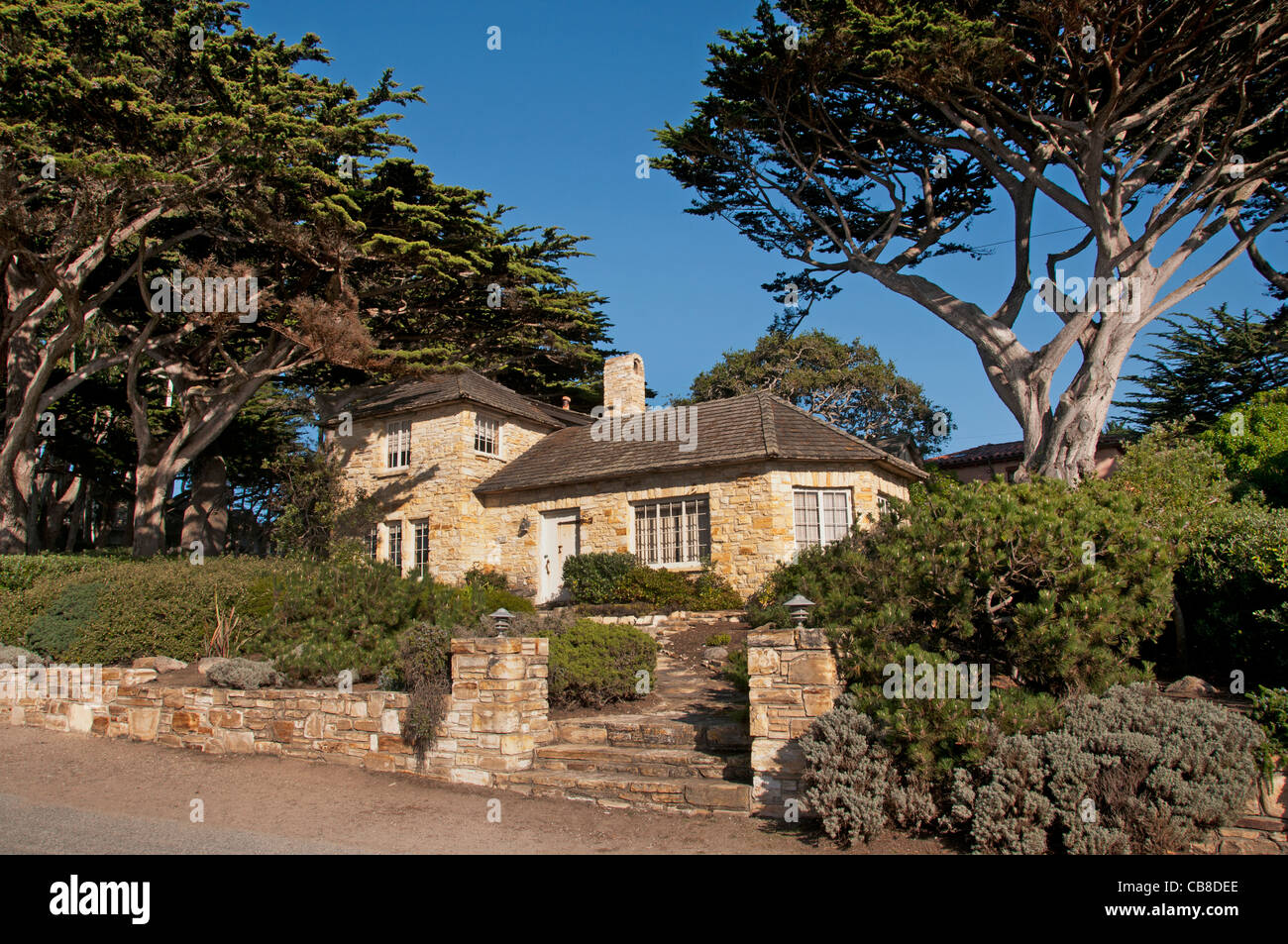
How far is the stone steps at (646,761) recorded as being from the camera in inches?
313

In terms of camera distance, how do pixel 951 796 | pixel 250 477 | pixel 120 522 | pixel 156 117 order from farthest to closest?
pixel 120 522
pixel 250 477
pixel 156 117
pixel 951 796

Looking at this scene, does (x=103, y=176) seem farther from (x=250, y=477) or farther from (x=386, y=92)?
(x=250, y=477)

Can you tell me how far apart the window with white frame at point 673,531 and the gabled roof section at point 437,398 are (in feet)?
18.4

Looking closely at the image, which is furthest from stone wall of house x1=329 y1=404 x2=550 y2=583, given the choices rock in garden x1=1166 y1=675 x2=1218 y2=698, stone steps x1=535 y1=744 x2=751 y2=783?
rock in garden x1=1166 y1=675 x2=1218 y2=698

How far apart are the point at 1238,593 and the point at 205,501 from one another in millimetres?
25091

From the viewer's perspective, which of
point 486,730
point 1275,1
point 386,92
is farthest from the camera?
point 386,92

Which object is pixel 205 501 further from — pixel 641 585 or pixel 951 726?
pixel 951 726

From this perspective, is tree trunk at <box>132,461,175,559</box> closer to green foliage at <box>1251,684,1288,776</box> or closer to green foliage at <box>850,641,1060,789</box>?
green foliage at <box>850,641,1060,789</box>

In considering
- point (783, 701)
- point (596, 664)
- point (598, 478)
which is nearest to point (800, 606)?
point (783, 701)

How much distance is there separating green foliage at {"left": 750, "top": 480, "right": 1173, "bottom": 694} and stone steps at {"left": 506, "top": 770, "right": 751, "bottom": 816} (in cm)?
169

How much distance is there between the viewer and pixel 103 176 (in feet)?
45.2

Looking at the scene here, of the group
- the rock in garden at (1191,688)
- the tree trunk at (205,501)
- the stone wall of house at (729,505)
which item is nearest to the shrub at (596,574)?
the stone wall of house at (729,505)
